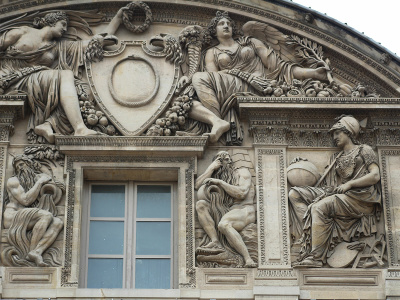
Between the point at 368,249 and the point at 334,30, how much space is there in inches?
137

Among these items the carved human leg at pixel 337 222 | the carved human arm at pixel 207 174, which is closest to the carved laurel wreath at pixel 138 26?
the carved human arm at pixel 207 174

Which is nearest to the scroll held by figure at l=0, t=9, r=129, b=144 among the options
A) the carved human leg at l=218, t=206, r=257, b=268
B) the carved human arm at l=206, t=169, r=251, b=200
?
the carved human arm at l=206, t=169, r=251, b=200

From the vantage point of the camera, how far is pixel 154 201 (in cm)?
1825

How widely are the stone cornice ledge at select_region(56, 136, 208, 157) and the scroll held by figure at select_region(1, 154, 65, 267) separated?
1.81 ft

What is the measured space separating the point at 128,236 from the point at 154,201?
692mm

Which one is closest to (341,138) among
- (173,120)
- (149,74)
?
(173,120)

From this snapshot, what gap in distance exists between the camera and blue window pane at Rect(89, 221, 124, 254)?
17797 millimetres

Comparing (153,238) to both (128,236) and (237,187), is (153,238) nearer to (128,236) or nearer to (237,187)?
(128,236)

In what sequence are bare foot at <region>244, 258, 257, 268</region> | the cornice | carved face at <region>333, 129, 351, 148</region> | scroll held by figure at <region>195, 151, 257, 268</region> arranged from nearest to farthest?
1. bare foot at <region>244, 258, 257, 268</region>
2. scroll held by figure at <region>195, 151, 257, 268</region>
3. carved face at <region>333, 129, 351, 148</region>
4. the cornice

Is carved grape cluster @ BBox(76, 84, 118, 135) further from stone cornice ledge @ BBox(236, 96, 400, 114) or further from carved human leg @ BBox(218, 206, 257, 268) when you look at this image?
carved human leg @ BBox(218, 206, 257, 268)

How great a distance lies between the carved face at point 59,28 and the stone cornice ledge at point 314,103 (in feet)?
9.26

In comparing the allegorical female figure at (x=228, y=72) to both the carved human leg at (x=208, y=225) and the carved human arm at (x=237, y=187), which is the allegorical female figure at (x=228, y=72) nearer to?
the carved human arm at (x=237, y=187)

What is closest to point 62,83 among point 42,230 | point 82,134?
point 82,134

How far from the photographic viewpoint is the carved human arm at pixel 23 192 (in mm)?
17625
